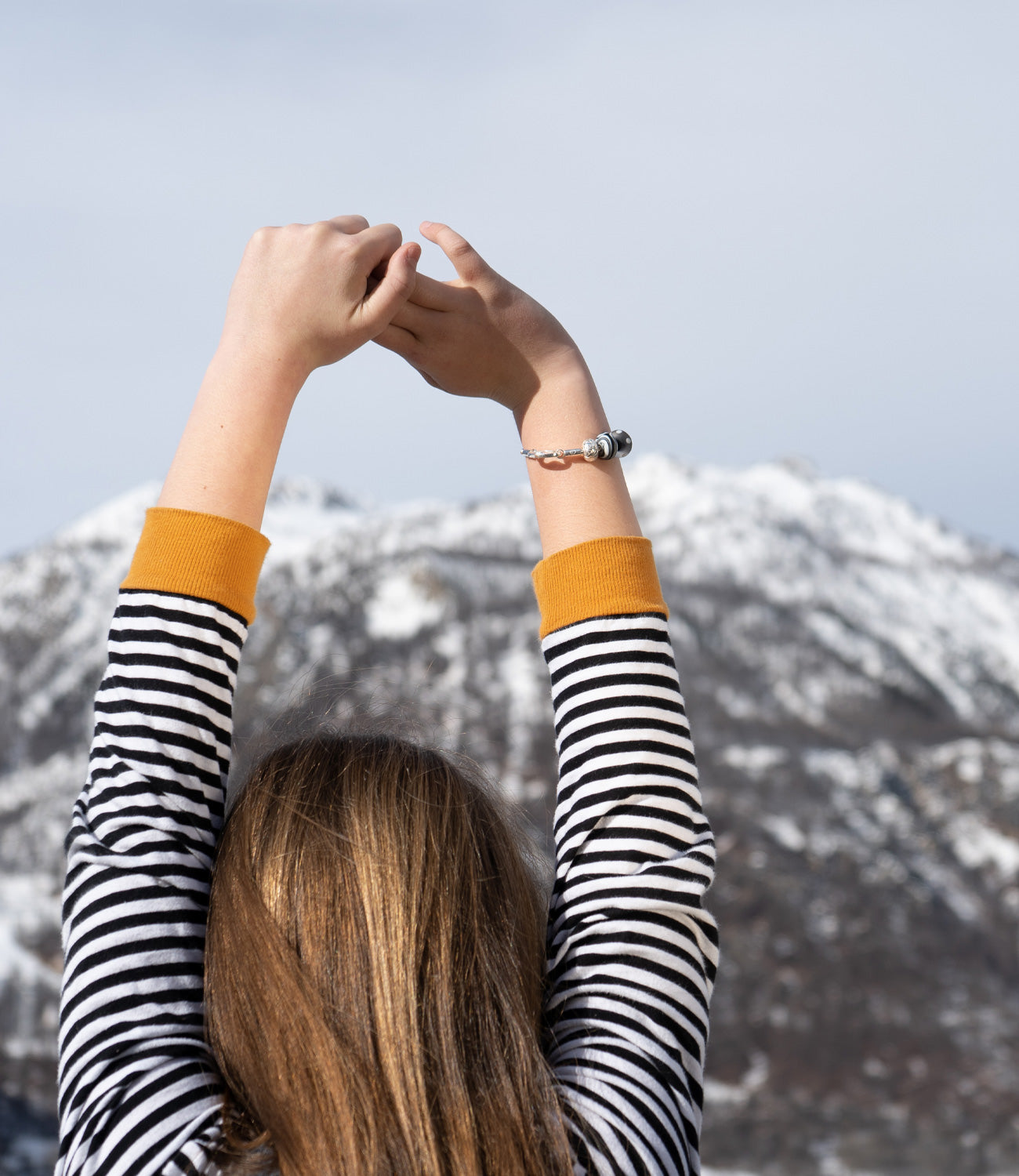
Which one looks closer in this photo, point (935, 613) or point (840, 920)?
point (840, 920)

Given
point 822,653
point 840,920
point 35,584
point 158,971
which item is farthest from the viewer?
point 35,584

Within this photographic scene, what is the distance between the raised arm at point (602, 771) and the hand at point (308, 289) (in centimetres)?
4

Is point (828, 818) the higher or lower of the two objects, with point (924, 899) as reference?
higher

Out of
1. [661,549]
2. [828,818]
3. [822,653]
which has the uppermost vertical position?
[661,549]

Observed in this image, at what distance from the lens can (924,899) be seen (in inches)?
439

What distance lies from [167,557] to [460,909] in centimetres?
21

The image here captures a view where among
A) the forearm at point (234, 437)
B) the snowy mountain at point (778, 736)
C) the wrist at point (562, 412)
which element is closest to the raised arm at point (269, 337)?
the forearm at point (234, 437)

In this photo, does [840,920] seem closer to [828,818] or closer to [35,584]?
[828,818]

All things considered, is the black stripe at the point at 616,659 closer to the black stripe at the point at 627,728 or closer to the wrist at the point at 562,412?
the black stripe at the point at 627,728

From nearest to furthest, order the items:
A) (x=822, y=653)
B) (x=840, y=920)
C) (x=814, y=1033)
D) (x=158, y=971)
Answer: (x=158, y=971) → (x=814, y=1033) → (x=840, y=920) → (x=822, y=653)

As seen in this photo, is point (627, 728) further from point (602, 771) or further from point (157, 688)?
point (157, 688)

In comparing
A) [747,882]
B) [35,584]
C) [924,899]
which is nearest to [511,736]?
[747,882]

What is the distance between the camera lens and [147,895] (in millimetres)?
424

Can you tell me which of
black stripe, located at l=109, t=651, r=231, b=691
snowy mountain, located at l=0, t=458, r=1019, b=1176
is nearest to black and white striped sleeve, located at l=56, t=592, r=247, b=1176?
black stripe, located at l=109, t=651, r=231, b=691
